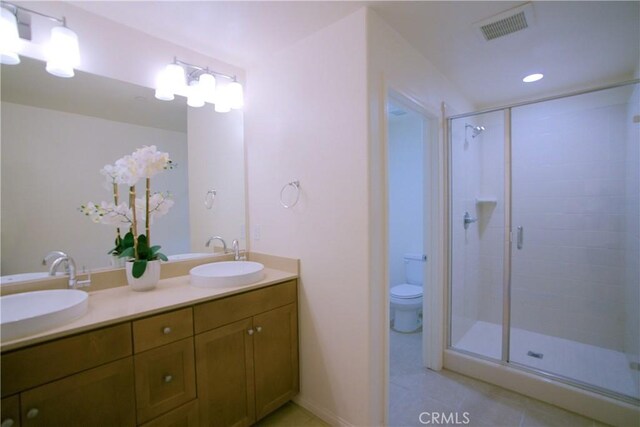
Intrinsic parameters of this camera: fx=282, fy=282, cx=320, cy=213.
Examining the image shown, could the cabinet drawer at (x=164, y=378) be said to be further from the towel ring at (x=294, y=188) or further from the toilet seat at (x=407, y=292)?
the toilet seat at (x=407, y=292)

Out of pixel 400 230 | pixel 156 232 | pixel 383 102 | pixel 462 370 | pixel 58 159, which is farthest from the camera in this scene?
pixel 400 230

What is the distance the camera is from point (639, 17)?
163 cm

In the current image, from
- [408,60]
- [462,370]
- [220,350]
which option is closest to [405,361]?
[462,370]

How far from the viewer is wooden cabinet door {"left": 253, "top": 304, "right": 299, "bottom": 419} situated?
1.65 metres

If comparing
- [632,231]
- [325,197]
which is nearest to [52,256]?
[325,197]

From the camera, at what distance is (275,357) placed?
1739 mm

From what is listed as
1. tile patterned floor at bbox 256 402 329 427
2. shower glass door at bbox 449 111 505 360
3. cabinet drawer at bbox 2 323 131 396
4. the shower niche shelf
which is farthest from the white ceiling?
tile patterned floor at bbox 256 402 329 427

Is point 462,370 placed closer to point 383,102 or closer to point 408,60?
point 383,102

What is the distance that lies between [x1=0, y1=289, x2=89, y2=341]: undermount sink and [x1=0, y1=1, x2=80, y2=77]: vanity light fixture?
110 cm

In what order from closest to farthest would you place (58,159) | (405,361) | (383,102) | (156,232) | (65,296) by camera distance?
(65,296) < (58,159) < (383,102) < (156,232) < (405,361)

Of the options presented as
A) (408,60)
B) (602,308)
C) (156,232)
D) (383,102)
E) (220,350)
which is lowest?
(602,308)

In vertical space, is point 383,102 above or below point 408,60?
below

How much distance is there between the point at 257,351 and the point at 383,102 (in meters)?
1.61

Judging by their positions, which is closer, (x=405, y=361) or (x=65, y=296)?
(x=65, y=296)
